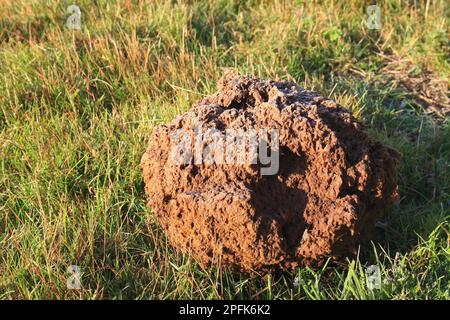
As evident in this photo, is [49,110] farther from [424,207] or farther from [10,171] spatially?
[424,207]

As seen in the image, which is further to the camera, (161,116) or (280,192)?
(161,116)

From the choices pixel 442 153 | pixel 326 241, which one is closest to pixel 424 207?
pixel 442 153

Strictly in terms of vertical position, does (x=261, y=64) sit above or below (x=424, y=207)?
above

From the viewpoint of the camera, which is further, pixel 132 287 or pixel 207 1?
pixel 207 1
